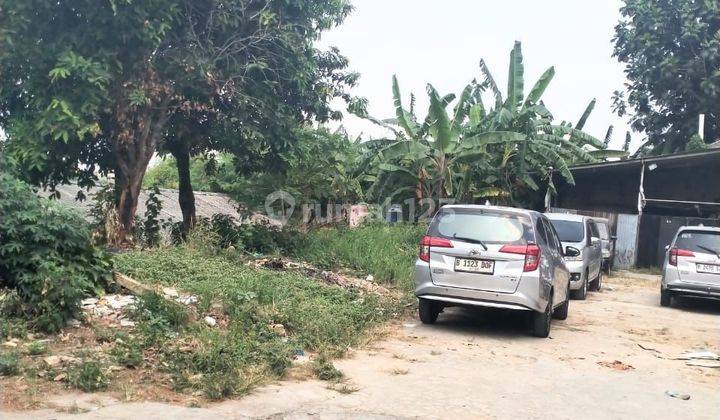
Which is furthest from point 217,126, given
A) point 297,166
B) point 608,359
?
point 608,359

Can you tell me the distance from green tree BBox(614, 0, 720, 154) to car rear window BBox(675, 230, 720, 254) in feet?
47.8

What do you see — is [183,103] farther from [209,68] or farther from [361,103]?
[361,103]

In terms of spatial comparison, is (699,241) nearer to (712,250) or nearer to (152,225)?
(712,250)

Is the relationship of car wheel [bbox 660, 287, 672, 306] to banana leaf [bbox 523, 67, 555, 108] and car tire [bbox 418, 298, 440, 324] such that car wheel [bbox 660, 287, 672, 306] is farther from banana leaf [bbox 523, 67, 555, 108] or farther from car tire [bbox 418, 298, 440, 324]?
banana leaf [bbox 523, 67, 555, 108]

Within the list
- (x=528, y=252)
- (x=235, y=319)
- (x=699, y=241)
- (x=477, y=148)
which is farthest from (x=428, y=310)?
(x=477, y=148)

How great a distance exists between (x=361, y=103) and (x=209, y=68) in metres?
4.33

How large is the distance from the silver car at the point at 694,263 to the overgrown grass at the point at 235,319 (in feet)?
18.2

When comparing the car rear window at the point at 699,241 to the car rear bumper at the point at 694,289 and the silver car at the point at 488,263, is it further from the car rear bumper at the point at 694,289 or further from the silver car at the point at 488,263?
the silver car at the point at 488,263

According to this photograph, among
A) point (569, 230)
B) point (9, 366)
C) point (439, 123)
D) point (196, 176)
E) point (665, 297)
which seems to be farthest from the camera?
point (196, 176)

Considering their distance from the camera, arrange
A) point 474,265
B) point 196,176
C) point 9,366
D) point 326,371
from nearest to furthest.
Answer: point 9,366
point 326,371
point 474,265
point 196,176

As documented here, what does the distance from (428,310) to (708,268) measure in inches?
231

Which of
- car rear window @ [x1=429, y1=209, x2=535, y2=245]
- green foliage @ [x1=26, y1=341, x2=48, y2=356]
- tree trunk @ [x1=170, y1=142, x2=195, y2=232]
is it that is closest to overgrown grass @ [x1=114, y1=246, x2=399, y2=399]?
green foliage @ [x1=26, y1=341, x2=48, y2=356]

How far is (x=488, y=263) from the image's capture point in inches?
324

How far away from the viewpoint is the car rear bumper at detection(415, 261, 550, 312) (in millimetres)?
8125
